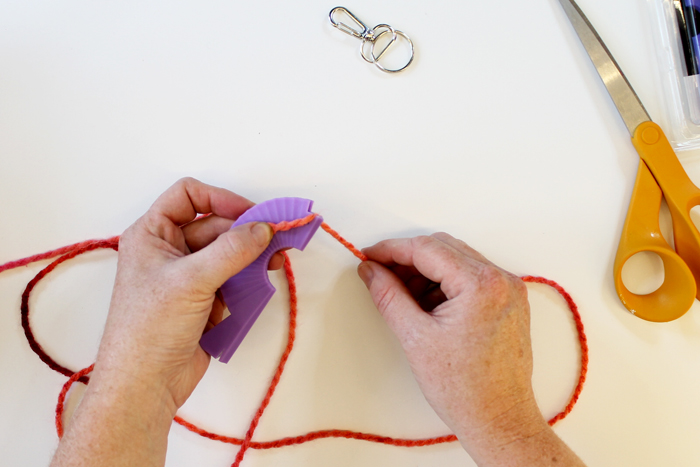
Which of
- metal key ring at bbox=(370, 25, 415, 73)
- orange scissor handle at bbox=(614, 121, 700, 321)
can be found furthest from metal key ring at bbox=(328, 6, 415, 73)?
orange scissor handle at bbox=(614, 121, 700, 321)

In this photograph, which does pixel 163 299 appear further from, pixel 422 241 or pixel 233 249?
pixel 422 241

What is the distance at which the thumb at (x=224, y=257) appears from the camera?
0.85 m

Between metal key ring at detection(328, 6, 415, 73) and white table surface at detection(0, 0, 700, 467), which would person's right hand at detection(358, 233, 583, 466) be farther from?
metal key ring at detection(328, 6, 415, 73)

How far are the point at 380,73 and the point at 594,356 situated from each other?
909 mm

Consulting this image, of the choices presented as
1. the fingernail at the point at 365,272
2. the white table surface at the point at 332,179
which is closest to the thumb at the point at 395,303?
the fingernail at the point at 365,272

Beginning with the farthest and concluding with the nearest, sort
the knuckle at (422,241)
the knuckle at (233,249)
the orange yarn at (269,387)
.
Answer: the orange yarn at (269,387), the knuckle at (422,241), the knuckle at (233,249)

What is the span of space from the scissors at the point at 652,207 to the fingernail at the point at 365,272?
2.04 ft

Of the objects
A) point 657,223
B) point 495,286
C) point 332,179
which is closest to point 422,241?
point 495,286

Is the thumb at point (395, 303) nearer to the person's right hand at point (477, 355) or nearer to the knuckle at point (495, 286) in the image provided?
the person's right hand at point (477, 355)

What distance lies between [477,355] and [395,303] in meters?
0.19

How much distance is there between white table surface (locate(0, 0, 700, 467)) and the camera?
1.12 meters

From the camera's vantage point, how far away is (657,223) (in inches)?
44.2

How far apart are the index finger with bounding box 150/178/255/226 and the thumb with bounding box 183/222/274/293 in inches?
6.9

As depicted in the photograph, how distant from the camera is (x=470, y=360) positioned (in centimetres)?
90
